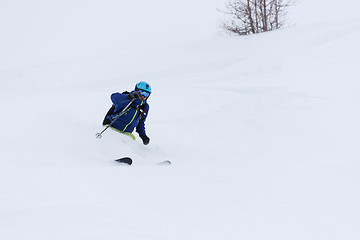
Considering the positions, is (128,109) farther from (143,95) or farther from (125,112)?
(143,95)

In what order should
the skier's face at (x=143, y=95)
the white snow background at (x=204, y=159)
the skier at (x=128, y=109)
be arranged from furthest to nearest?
the skier at (x=128, y=109), the skier's face at (x=143, y=95), the white snow background at (x=204, y=159)

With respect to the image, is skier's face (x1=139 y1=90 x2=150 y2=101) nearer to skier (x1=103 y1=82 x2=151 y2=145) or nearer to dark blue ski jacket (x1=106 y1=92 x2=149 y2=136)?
skier (x1=103 y1=82 x2=151 y2=145)

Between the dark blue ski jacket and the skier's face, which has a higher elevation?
the skier's face

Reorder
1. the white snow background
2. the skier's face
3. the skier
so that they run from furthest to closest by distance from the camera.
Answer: the skier → the skier's face → the white snow background

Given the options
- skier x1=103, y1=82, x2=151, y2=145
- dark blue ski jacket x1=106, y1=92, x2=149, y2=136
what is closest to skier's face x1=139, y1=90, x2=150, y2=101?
skier x1=103, y1=82, x2=151, y2=145

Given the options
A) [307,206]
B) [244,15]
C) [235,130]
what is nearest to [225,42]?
[244,15]

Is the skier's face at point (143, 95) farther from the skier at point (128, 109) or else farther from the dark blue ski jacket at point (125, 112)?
the dark blue ski jacket at point (125, 112)

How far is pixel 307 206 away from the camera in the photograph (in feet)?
12.8

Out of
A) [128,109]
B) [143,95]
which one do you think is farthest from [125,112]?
[143,95]

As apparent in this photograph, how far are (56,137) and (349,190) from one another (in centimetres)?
441

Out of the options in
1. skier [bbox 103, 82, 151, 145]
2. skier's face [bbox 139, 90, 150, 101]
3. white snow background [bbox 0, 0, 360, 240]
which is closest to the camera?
white snow background [bbox 0, 0, 360, 240]

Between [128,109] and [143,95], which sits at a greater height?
[143,95]

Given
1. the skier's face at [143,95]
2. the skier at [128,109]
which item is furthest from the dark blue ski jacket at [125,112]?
the skier's face at [143,95]

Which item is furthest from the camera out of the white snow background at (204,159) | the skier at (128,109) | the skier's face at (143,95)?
the skier at (128,109)
